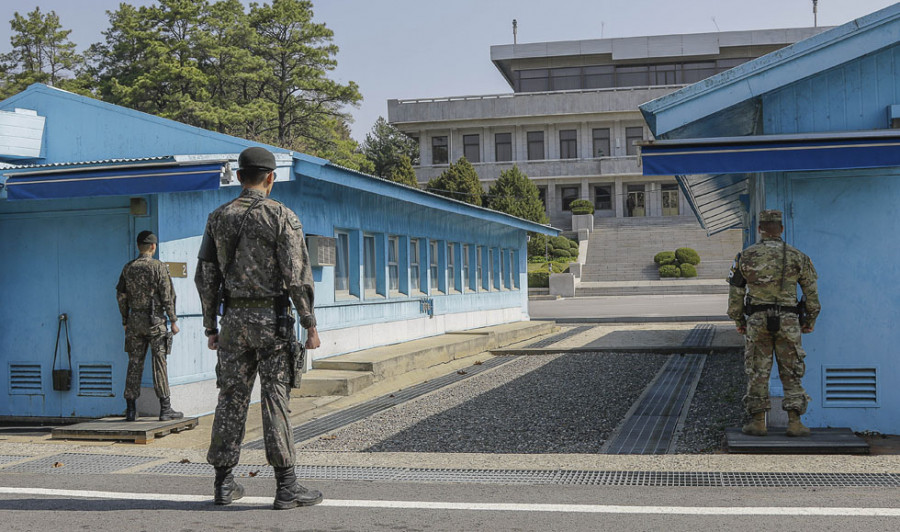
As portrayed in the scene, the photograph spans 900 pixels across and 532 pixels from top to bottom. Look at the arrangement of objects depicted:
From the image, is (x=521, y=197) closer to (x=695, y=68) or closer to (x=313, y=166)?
(x=695, y=68)

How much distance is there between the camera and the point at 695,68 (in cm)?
6838

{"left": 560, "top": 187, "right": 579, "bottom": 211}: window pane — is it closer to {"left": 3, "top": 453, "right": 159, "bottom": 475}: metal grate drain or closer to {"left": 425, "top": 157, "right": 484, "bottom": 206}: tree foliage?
{"left": 425, "top": 157, "right": 484, "bottom": 206}: tree foliage

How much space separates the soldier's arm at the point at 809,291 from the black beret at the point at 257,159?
4.39 meters

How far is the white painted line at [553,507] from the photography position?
16.9ft

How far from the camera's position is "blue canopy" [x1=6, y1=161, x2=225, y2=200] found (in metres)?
8.96

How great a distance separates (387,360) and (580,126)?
2107 inches

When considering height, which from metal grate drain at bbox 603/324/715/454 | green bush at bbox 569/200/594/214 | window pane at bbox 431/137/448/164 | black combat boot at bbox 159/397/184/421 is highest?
window pane at bbox 431/137/448/164

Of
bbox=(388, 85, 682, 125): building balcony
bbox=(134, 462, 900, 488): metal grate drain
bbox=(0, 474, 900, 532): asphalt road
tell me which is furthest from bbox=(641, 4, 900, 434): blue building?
bbox=(388, 85, 682, 125): building balcony

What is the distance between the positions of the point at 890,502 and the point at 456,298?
50.6 ft

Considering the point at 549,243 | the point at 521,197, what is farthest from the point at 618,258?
the point at 521,197

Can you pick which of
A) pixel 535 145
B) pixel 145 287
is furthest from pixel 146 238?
pixel 535 145

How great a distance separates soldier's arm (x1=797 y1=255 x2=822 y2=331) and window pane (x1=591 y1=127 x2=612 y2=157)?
58.2 metres

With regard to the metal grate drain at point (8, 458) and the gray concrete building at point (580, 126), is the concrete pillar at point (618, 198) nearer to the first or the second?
the gray concrete building at point (580, 126)

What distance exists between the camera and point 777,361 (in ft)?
24.2
